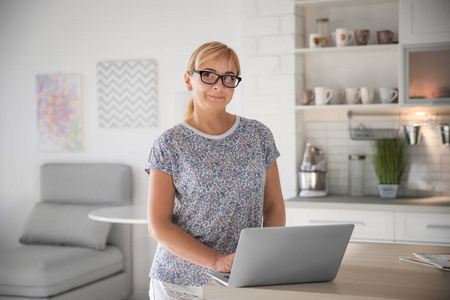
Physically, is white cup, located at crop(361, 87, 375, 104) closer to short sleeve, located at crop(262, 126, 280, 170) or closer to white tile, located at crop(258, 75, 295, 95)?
white tile, located at crop(258, 75, 295, 95)

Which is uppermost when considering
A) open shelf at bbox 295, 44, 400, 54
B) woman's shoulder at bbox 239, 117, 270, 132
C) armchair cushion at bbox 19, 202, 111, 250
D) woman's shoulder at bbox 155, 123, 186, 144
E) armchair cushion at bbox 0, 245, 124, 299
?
open shelf at bbox 295, 44, 400, 54

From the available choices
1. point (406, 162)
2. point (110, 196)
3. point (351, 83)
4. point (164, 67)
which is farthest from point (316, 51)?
point (110, 196)

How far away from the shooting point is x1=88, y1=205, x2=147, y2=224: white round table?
3705 millimetres

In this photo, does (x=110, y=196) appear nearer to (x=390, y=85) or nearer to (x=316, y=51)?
(x=316, y=51)

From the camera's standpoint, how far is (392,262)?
5.61 ft

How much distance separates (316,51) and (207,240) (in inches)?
92.9

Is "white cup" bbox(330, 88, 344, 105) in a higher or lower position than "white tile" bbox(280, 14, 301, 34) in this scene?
lower

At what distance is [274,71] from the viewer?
3.92 m

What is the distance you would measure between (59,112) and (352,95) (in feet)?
7.83

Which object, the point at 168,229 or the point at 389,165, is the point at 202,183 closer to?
the point at 168,229

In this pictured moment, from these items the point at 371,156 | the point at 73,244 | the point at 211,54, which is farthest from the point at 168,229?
the point at 73,244

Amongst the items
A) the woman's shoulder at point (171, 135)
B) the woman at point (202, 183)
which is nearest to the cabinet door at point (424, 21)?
the woman at point (202, 183)

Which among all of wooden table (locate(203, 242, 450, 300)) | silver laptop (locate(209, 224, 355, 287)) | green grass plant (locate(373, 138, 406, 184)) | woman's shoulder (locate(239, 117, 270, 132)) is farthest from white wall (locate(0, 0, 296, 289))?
silver laptop (locate(209, 224, 355, 287))

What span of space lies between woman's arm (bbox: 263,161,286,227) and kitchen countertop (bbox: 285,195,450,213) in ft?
5.40
